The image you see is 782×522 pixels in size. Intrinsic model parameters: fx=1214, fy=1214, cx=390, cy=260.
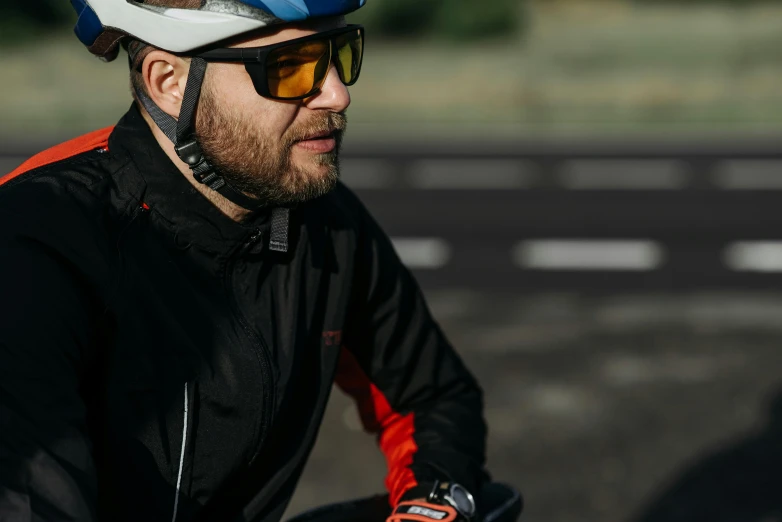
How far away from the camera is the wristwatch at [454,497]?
267cm

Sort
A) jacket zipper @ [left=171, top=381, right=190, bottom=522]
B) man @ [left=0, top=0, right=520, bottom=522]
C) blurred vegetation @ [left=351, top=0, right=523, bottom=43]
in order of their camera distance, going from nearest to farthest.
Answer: man @ [left=0, top=0, right=520, bottom=522] → jacket zipper @ [left=171, top=381, right=190, bottom=522] → blurred vegetation @ [left=351, top=0, right=523, bottom=43]

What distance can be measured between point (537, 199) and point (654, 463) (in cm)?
686

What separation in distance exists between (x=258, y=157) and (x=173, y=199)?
199 mm

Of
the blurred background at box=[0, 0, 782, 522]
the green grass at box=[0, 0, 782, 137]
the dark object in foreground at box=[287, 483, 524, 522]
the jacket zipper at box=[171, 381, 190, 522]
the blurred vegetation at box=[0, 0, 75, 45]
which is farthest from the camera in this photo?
the blurred vegetation at box=[0, 0, 75, 45]

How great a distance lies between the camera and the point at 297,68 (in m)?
2.43

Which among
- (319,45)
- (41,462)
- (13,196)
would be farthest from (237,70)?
(41,462)

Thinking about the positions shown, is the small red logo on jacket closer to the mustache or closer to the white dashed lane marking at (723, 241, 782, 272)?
the mustache

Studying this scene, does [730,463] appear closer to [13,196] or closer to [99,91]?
[13,196]

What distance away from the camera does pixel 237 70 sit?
2412 millimetres

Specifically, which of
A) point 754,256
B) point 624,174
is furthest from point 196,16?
point 624,174

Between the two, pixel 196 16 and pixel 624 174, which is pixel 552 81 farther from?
pixel 196 16

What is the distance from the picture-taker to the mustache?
8.16ft

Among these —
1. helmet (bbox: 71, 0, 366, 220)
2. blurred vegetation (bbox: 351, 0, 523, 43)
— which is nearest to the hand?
helmet (bbox: 71, 0, 366, 220)

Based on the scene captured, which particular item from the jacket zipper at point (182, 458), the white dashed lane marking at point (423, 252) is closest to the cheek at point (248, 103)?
the jacket zipper at point (182, 458)
